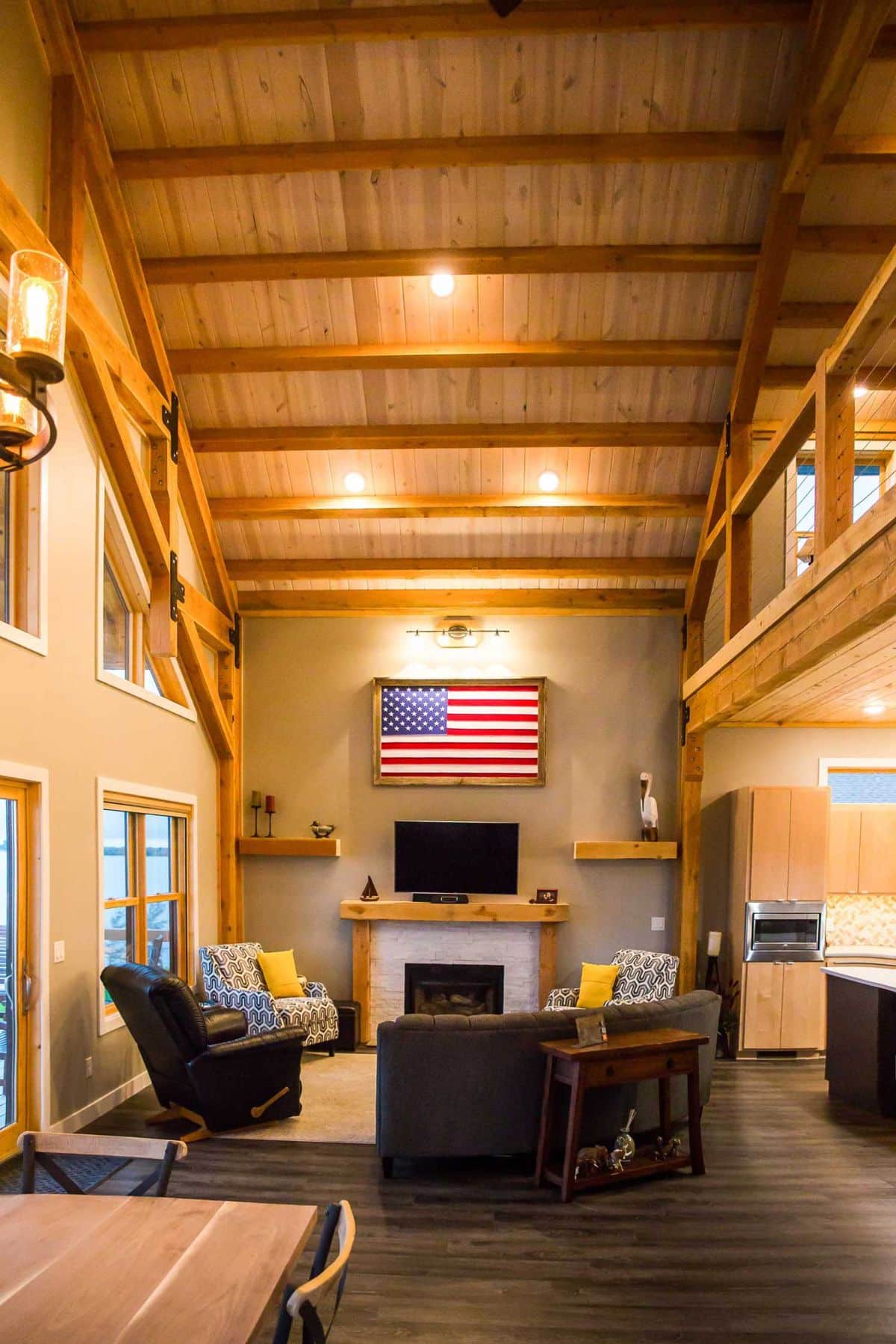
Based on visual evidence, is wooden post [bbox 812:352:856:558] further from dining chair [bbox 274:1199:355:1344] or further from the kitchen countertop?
dining chair [bbox 274:1199:355:1344]

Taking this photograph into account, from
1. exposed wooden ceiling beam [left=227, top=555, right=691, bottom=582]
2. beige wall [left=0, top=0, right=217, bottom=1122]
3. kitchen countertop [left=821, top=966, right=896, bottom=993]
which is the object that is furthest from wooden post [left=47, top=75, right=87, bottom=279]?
kitchen countertop [left=821, top=966, right=896, bottom=993]

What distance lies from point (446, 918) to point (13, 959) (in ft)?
14.1

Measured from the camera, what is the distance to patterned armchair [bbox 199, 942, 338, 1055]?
7.52 meters

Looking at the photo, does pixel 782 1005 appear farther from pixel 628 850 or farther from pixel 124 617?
pixel 124 617

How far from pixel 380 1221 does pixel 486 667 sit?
550 cm

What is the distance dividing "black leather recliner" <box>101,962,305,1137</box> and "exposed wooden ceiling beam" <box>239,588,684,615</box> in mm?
4273

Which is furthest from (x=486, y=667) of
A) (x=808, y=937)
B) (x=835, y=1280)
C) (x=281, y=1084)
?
(x=835, y=1280)

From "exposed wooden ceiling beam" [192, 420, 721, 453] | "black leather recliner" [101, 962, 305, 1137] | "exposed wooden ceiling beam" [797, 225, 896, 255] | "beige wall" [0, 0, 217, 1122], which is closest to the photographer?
"beige wall" [0, 0, 217, 1122]

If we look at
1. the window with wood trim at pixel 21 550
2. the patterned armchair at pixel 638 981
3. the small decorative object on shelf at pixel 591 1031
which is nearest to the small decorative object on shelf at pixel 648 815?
the patterned armchair at pixel 638 981

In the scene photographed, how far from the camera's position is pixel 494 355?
24.0 ft

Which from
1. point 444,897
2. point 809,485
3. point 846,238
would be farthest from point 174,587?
point 809,485

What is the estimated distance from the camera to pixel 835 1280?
410 centimetres

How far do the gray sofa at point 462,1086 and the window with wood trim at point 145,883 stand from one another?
6.03ft

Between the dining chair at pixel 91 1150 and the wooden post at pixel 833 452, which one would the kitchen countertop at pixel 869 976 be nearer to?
the wooden post at pixel 833 452
